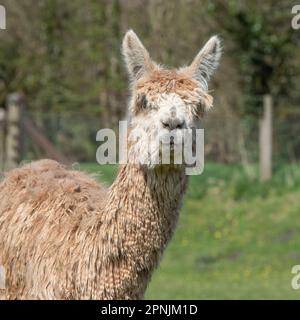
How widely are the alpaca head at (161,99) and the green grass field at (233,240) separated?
5908mm

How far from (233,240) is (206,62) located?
31.2 ft

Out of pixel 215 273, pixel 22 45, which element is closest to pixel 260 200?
pixel 215 273

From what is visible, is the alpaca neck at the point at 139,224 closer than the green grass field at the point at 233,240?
Yes

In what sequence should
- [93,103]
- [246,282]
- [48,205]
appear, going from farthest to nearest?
1. [93,103]
2. [246,282]
3. [48,205]

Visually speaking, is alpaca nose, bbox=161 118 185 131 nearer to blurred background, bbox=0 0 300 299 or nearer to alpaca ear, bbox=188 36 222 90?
alpaca ear, bbox=188 36 222 90

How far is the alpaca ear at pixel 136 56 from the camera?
17.4 feet

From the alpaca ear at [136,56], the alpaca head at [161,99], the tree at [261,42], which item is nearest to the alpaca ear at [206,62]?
the alpaca head at [161,99]

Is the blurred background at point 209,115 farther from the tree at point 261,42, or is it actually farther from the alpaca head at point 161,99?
the alpaca head at point 161,99

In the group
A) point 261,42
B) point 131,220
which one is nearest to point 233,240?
point 261,42

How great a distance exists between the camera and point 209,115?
13.8 metres

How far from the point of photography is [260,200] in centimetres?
1595

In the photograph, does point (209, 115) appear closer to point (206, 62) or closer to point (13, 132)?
Result: point (13, 132)
